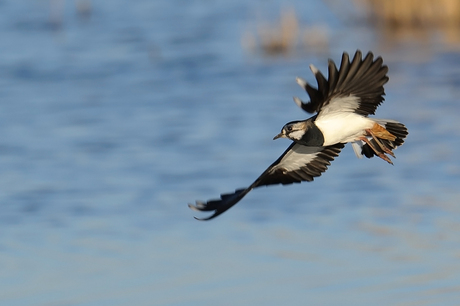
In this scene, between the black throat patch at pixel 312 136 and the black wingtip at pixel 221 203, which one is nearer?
the black wingtip at pixel 221 203

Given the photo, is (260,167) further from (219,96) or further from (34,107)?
(34,107)

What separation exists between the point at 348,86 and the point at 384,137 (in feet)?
2.34

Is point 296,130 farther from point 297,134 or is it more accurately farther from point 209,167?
point 209,167

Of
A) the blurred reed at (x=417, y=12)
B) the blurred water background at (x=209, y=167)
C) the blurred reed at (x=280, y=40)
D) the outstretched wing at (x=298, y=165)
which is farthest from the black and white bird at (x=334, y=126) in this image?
the blurred reed at (x=417, y=12)

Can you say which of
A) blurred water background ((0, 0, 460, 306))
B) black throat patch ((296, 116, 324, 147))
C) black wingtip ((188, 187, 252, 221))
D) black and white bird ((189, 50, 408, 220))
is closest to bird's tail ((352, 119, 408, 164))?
black and white bird ((189, 50, 408, 220))

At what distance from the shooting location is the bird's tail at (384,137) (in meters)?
5.20

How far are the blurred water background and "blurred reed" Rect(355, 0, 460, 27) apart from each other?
9 centimetres

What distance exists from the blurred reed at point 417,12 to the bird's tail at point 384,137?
38.7 feet

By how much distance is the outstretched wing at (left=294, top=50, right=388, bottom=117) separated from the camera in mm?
4500

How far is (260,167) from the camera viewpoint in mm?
10250

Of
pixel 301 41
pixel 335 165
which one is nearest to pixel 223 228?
pixel 335 165

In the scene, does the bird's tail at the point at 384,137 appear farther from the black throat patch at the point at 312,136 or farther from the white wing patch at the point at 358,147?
the black throat patch at the point at 312,136

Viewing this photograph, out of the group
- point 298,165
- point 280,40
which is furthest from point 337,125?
point 280,40

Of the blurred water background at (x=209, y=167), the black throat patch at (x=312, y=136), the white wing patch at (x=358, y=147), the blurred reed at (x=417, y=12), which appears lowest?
the black throat patch at (x=312, y=136)
